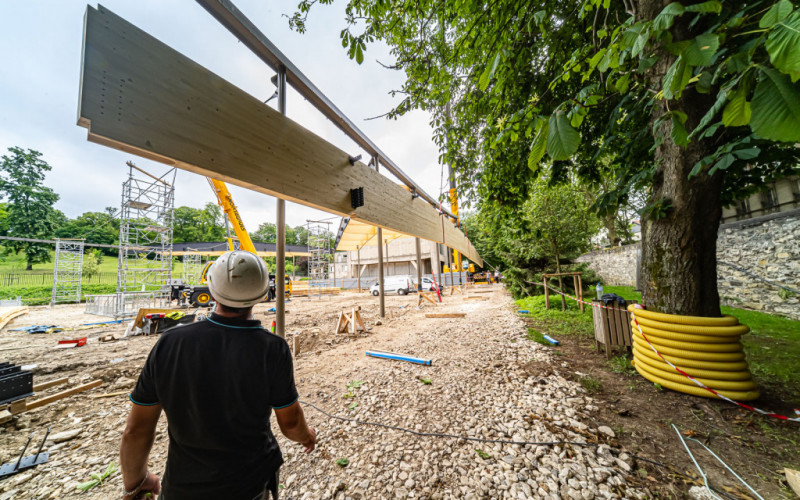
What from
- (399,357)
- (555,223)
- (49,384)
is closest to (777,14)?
(399,357)

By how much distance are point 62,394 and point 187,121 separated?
4.45 metres

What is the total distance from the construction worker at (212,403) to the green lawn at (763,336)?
15.9 ft

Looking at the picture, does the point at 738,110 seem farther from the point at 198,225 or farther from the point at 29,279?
the point at 198,225

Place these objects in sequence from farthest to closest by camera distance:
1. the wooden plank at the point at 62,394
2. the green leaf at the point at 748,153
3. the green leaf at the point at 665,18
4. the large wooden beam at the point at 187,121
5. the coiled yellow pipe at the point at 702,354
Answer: the wooden plank at the point at 62,394 < the coiled yellow pipe at the point at 702,354 < the green leaf at the point at 748,153 < the large wooden beam at the point at 187,121 < the green leaf at the point at 665,18

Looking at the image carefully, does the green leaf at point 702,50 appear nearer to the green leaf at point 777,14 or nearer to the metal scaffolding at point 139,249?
the green leaf at point 777,14

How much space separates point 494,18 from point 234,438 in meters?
4.38

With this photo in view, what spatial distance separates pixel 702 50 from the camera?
1.18 metres

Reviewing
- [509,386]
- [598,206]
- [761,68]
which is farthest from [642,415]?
[761,68]

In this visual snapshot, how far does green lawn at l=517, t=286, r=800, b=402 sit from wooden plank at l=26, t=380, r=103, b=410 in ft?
27.5

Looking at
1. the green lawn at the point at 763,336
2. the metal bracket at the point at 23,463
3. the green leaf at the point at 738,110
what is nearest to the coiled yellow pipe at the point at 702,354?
the green lawn at the point at 763,336

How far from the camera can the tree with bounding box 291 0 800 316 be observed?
115 cm

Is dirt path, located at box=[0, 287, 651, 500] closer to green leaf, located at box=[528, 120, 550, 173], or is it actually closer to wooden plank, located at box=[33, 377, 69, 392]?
wooden plank, located at box=[33, 377, 69, 392]

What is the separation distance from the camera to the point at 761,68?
0.99 m

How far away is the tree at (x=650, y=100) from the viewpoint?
1.15m
